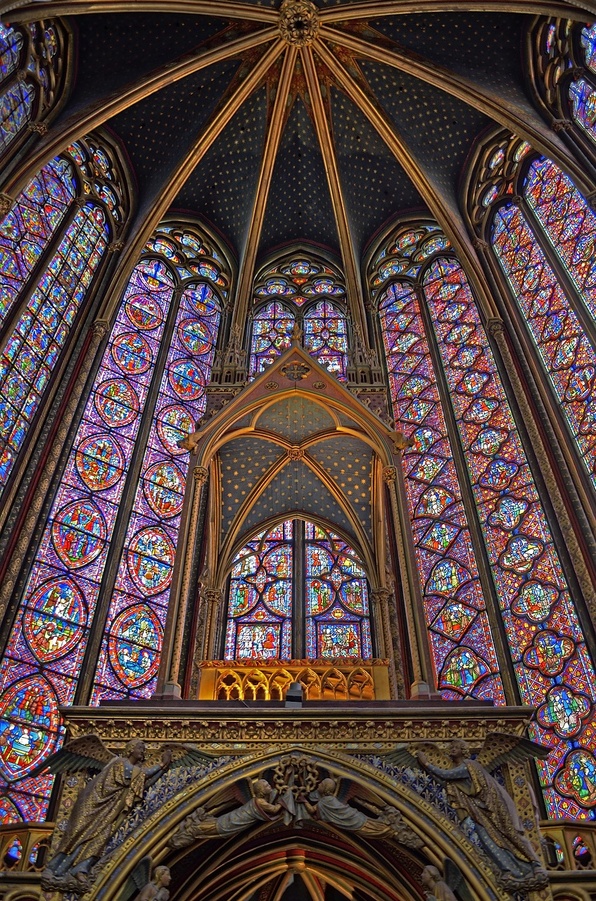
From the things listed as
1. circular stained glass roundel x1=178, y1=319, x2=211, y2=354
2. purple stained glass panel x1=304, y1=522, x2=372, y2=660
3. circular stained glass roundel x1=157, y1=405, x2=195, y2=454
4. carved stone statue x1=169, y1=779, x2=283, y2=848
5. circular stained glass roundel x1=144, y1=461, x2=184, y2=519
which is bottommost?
carved stone statue x1=169, y1=779, x2=283, y2=848

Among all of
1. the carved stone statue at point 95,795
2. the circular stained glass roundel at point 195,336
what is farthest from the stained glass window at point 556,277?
the carved stone statue at point 95,795

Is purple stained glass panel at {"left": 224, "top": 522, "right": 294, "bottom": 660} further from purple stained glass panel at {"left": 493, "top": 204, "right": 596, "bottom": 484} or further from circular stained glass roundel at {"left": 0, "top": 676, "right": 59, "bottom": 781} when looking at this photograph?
purple stained glass panel at {"left": 493, "top": 204, "right": 596, "bottom": 484}

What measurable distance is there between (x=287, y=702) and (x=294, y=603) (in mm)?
4848

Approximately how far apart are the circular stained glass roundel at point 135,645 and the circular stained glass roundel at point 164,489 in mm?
1656

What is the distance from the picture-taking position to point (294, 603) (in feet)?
39.1

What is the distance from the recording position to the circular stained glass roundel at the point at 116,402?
1306 centimetres

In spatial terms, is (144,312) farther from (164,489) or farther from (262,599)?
(262,599)

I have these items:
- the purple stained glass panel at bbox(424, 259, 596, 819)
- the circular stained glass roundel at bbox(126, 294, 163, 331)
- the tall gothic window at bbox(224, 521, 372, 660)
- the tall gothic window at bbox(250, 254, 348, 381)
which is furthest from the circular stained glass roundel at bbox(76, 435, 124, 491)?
the purple stained glass panel at bbox(424, 259, 596, 819)

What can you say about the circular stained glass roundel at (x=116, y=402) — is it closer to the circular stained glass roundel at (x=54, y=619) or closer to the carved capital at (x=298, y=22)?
the circular stained glass roundel at (x=54, y=619)

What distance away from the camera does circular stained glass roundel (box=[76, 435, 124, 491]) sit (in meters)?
12.2

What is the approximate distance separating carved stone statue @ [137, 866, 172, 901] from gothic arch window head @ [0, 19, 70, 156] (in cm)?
963

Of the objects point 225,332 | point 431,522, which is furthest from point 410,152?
point 431,522

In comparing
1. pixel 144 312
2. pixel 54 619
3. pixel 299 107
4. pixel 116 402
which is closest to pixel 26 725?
pixel 54 619

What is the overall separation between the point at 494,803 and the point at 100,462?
776 centimetres
